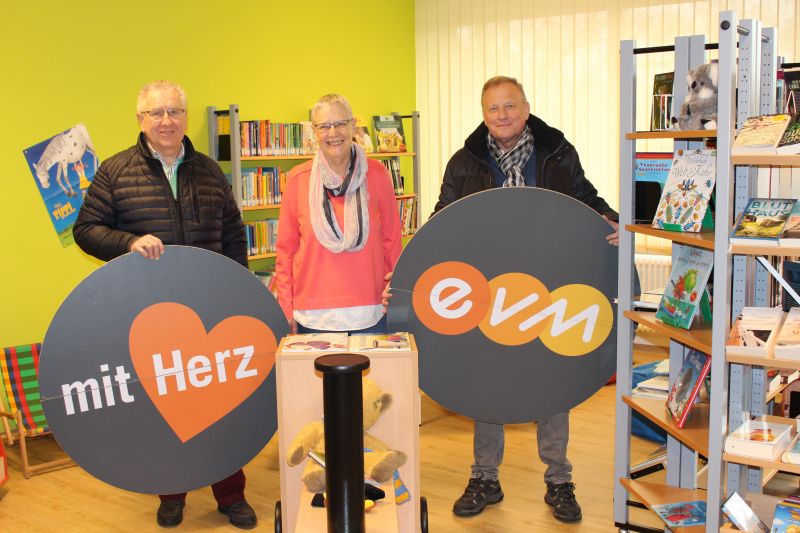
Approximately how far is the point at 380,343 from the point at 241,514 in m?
1.06

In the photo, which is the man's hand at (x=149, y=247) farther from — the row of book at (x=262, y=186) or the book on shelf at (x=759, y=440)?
the row of book at (x=262, y=186)

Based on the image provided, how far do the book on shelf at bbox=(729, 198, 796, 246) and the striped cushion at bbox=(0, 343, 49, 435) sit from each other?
131 inches

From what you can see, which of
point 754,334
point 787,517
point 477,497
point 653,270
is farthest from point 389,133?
point 787,517

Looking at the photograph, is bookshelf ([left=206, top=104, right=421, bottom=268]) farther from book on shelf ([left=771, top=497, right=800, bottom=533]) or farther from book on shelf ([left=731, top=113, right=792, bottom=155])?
book on shelf ([left=771, top=497, right=800, bottom=533])

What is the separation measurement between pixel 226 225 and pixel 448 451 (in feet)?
5.37

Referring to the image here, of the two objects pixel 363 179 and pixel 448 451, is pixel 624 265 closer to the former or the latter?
pixel 363 179

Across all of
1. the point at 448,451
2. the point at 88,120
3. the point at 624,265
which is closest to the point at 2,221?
the point at 88,120

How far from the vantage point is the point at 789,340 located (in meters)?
2.39

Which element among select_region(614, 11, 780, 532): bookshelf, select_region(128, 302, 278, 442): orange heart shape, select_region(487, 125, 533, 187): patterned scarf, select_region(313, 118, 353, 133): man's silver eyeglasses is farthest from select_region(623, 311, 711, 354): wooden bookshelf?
select_region(128, 302, 278, 442): orange heart shape

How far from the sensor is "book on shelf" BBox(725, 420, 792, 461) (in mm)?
2434

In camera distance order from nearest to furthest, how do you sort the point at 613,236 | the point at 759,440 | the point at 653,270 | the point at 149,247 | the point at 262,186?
the point at 759,440, the point at 149,247, the point at 613,236, the point at 262,186, the point at 653,270

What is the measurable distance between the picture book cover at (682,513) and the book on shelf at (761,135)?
117 centimetres

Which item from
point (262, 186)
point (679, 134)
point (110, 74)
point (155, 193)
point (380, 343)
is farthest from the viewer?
point (262, 186)

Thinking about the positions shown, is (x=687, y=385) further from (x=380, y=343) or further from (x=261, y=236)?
(x=261, y=236)
